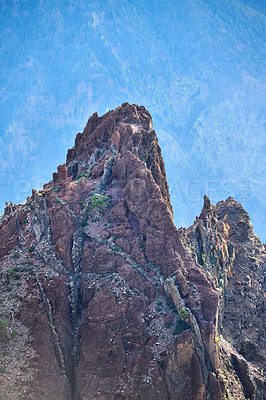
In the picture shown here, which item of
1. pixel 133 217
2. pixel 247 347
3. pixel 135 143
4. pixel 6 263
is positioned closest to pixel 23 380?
pixel 6 263

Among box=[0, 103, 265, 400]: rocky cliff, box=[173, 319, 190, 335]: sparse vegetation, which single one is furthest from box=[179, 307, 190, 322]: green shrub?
box=[173, 319, 190, 335]: sparse vegetation

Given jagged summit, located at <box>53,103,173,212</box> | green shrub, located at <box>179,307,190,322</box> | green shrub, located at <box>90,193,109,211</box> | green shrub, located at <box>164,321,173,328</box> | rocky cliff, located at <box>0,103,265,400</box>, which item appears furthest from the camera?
jagged summit, located at <box>53,103,173,212</box>

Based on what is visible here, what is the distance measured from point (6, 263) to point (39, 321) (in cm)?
1075

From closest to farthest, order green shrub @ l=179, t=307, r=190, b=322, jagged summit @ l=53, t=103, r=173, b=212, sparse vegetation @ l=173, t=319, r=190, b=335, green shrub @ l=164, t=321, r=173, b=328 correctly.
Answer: sparse vegetation @ l=173, t=319, r=190, b=335
green shrub @ l=179, t=307, r=190, b=322
green shrub @ l=164, t=321, r=173, b=328
jagged summit @ l=53, t=103, r=173, b=212

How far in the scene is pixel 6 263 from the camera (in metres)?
75.0

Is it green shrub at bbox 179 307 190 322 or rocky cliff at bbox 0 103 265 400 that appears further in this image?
green shrub at bbox 179 307 190 322

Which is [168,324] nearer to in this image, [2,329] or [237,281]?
[2,329]

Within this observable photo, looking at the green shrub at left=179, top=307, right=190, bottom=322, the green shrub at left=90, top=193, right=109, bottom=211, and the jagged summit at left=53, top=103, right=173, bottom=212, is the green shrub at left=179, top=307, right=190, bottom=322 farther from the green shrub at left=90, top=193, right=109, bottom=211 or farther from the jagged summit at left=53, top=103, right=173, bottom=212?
the green shrub at left=90, top=193, right=109, bottom=211

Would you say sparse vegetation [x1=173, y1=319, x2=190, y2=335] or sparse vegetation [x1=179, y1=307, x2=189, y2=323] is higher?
sparse vegetation [x1=179, y1=307, x2=189, y2=323]

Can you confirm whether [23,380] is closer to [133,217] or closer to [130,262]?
[130,262]

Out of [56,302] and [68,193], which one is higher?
[68,193]

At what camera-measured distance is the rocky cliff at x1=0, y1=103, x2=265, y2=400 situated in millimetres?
65812

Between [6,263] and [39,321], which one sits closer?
[39,321]

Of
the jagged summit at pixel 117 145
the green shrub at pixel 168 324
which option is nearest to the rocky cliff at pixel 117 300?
the green shrub at pixel 168 324
